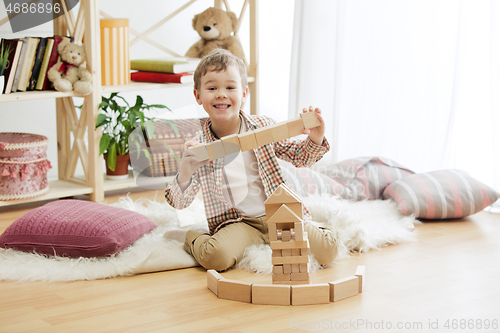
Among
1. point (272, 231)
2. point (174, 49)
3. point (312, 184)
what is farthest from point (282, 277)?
point (174, 49)

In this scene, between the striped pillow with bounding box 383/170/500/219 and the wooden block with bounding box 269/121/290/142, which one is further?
the striped pillow with bounding box 383/170/500/219

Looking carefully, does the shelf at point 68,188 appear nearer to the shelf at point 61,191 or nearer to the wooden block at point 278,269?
the shelf at point 61,191

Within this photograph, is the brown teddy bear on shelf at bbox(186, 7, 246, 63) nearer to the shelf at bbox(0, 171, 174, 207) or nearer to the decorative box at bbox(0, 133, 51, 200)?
the shelf at bbox(0, 171, 174, 207)

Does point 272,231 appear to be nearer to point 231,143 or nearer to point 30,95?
point 231,143

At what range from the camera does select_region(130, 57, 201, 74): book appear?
2.35 m

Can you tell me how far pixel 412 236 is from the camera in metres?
1.76

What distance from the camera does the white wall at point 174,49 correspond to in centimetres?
259

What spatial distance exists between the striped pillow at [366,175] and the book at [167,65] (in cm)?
69

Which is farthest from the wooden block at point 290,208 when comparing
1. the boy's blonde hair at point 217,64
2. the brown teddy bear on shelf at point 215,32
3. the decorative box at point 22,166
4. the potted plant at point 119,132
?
the brown teddy bear on shelf at point 215,32

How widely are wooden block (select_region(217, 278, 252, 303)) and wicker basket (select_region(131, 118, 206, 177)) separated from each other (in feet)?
0.96

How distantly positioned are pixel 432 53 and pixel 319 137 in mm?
1060

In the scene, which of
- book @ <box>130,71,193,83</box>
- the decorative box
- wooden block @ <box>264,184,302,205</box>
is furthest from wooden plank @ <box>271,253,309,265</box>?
book @ <box>130,71,193,83</box>

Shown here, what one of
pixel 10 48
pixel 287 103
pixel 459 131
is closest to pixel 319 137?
pixel 459 131

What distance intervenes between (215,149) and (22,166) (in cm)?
104
